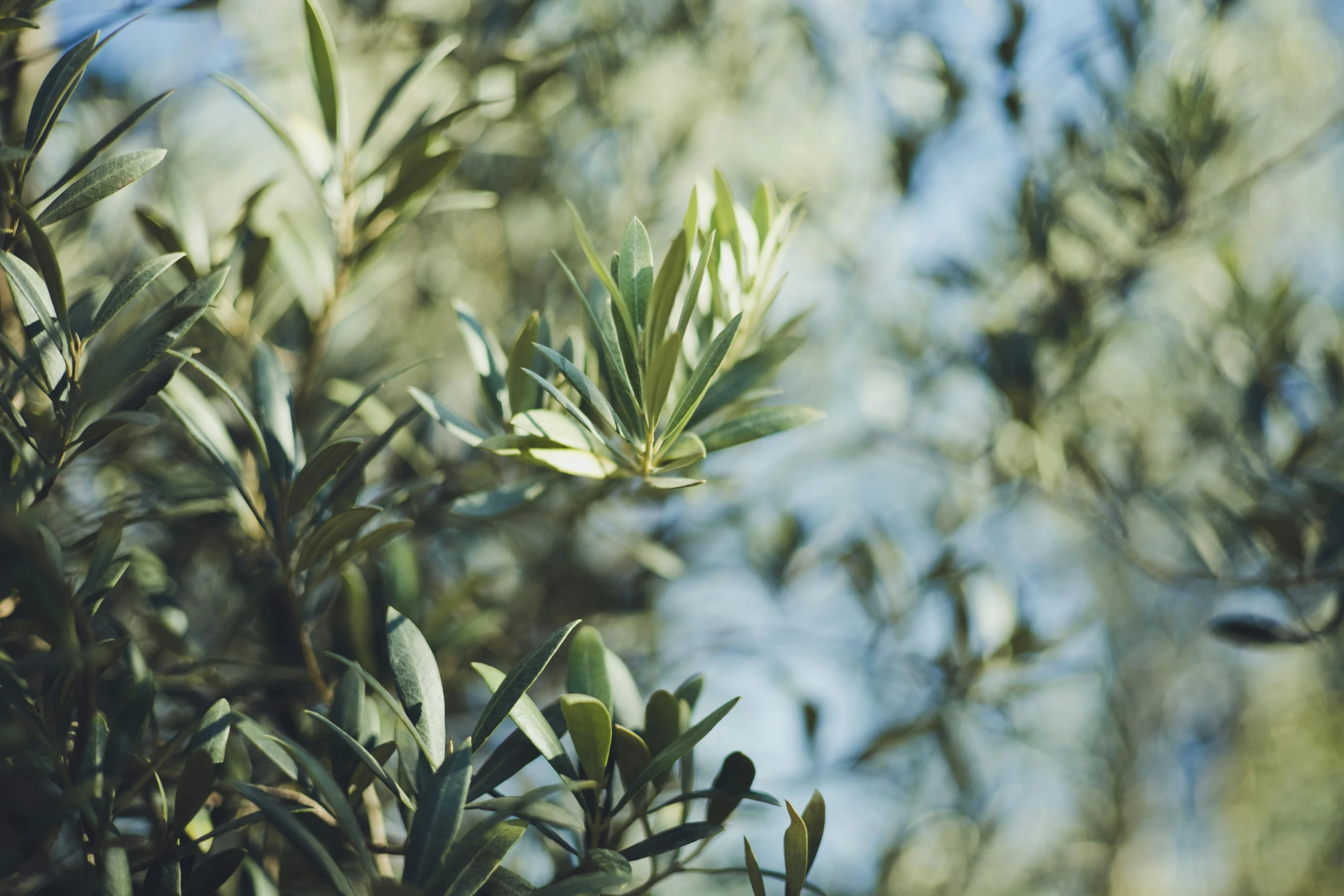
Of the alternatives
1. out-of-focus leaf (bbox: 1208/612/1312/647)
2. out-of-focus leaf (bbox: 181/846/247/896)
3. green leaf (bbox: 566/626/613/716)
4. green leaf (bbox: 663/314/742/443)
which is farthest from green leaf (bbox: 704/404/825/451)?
out-of-focus leaf (bbox: 1208/612/1312/647)

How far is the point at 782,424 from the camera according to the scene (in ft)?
1.56

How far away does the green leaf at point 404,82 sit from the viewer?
60cm

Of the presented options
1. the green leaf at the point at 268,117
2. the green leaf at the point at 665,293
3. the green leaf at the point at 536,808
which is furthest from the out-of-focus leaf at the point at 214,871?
the green leaf at the point at 268,117

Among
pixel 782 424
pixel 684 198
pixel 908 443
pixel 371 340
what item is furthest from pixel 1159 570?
pixel 371 340

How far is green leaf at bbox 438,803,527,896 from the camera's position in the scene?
38 centimetres

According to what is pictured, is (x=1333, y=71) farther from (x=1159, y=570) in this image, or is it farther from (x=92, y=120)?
(x=92, y=120)

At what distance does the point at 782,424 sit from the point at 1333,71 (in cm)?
229

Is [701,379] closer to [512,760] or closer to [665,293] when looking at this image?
[665,293]

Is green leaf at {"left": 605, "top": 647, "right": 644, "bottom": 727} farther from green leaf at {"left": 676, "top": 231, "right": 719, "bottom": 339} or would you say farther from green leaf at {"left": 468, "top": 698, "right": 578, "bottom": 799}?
green leaf at {"left": 676, "top": 231, "right": 719, "bottom": 339}

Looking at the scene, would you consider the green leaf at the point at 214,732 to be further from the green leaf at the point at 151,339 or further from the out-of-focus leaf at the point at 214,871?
the green leaf at the point at 151,339

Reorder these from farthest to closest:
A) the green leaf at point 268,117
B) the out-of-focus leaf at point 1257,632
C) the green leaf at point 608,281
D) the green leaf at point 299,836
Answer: the out-of-focus leaf at point 1257,632 < the green leaf at point 268,117 < the green leaf at point 608,281 < the green leaf at point 299,836

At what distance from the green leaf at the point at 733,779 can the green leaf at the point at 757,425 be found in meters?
0.19

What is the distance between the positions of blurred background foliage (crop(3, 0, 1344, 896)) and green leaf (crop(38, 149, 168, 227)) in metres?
0.11

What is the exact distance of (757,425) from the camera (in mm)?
480
